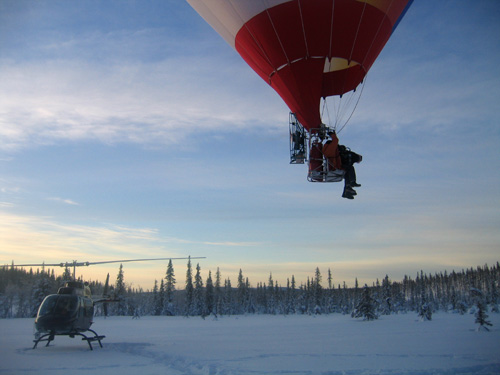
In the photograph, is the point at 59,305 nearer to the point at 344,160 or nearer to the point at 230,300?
the point at 344,160

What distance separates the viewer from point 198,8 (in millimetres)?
14039

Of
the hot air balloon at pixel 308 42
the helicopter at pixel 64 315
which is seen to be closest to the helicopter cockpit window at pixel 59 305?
the helicopter at pixel 64 315

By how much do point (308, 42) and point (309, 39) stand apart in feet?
0.29

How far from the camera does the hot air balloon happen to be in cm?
1188

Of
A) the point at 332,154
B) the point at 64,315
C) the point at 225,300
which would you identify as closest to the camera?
the point at 332,154

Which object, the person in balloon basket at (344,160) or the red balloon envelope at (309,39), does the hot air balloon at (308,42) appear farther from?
the person in balloon basket at (344,160)

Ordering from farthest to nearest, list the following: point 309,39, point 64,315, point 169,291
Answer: point 169,291 → point 64,315 → point 309,39

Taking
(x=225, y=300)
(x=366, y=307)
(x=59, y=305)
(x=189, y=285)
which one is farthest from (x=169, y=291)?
(x=59, y=305)

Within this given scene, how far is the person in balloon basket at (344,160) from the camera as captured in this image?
38.3ft

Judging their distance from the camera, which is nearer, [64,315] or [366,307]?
[64,315]

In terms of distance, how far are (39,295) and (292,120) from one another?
50.0 meters

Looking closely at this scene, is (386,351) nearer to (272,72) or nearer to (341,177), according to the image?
(341,177)

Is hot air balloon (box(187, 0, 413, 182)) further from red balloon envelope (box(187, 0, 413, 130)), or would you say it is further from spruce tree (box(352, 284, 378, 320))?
spruce tree (box(352, 284, 378, 320))

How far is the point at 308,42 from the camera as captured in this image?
12094 millimetres
